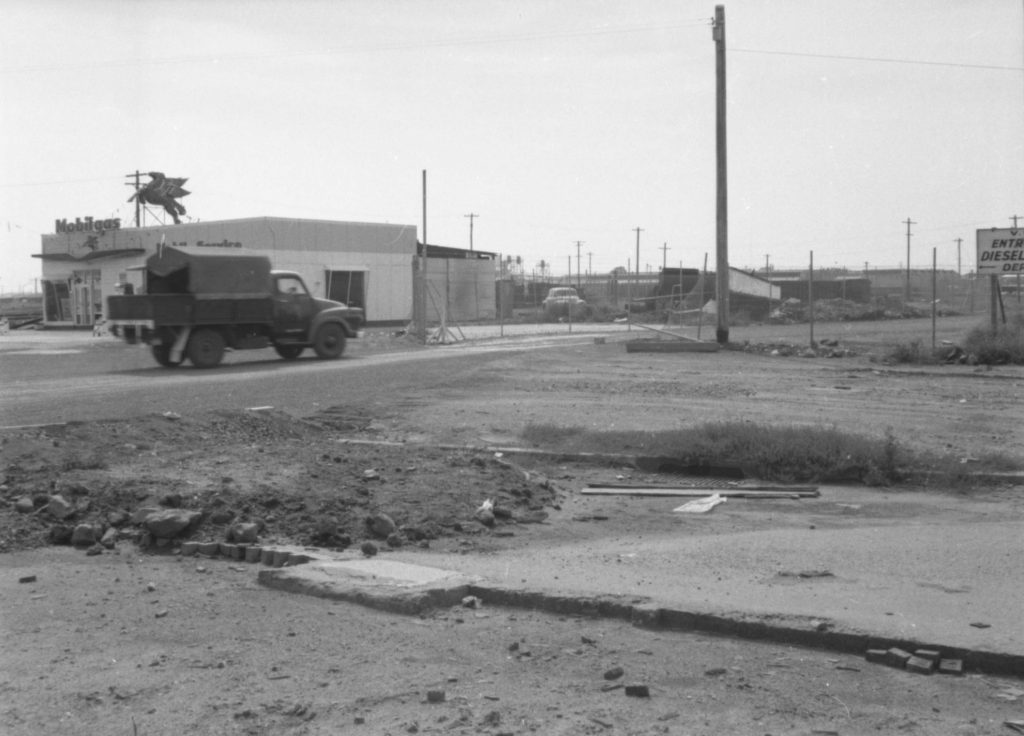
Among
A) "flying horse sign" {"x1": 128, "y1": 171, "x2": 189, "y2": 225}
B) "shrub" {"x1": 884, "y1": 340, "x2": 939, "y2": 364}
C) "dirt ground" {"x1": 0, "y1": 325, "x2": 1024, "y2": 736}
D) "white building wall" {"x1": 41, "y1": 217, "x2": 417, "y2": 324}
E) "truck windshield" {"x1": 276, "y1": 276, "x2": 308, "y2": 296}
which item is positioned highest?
"flying horse sign" {"x1": 128, "y1": 171, "x2": 189, "y2": 225}

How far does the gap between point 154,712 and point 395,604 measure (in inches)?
65.0

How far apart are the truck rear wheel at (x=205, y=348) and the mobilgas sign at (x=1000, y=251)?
1726 centimetres

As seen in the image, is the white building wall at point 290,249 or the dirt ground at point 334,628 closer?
the dirt ground at point 334,628

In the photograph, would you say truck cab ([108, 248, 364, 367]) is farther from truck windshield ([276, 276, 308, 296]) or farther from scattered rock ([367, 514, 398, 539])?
scattered rock ([367, 514, 398, 539])

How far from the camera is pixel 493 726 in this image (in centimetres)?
456

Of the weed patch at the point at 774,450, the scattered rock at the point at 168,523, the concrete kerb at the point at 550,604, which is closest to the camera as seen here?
the concrete kerb at the point at 550,604

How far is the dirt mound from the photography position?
8.05 meters

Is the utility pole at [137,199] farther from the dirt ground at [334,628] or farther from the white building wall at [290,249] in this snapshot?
the dirt ground at [334,628]

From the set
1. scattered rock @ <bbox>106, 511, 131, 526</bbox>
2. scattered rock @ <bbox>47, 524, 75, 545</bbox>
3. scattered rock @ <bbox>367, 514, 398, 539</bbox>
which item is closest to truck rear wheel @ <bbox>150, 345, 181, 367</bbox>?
scattered rock @ <bbox>106, 511, 131, 526</bbox>

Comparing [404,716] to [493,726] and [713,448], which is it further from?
[713,448]

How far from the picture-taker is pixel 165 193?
206ft

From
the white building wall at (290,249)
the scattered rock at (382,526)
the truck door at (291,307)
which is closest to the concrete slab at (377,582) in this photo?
the scattered rock at (382,526)

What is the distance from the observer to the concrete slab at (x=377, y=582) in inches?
246

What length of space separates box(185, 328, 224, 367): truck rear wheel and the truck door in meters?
1.84
